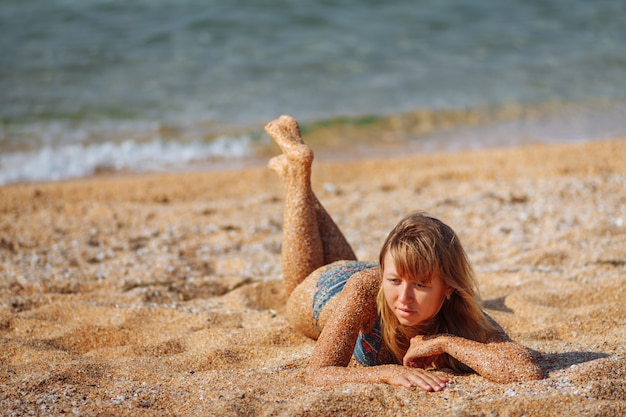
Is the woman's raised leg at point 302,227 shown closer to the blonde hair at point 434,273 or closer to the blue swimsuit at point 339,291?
the blue swimsuit at point 339,291

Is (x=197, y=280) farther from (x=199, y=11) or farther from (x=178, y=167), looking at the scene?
(x=199, y=11)

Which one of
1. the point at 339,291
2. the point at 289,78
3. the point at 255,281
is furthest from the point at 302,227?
the point at 289,78

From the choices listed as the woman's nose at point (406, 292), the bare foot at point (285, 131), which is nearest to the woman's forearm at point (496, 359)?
the woman's nose at point (406, 292)

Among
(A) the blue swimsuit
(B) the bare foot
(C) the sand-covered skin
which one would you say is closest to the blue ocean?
(C) the sand-covered skin

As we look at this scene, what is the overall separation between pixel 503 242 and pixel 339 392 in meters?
2.66

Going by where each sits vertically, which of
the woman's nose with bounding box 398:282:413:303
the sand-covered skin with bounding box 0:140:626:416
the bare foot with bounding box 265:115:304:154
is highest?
the bare foot with bounding box 265:115:304:154

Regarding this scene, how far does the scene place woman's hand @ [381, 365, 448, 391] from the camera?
2713 millimetres

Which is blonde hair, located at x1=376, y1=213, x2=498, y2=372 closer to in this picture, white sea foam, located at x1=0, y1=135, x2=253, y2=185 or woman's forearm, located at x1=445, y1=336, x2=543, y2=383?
woman's forearm, located at x1=445, y1=336, x2=543, y2=383

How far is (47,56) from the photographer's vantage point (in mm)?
10469

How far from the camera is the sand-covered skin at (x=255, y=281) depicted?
2.71 metres

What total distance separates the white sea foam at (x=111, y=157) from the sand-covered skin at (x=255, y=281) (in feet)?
2.00

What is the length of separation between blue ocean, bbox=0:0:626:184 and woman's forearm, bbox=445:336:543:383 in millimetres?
5214

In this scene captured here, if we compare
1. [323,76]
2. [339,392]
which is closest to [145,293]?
[339,392]

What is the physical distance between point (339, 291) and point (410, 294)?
2.13 ft
